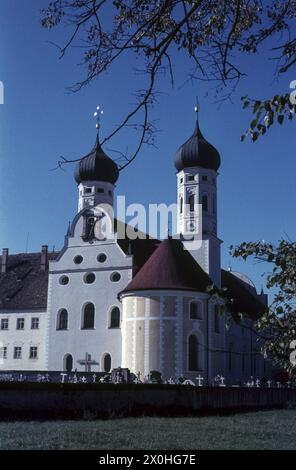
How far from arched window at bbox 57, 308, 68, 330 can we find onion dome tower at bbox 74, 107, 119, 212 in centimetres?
898

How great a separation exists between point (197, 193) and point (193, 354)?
1386cm

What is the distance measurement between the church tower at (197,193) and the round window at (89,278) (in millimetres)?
7831

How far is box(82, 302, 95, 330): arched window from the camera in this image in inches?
1842

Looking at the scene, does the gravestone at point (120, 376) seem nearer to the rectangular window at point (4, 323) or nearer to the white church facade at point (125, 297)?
the white church facade at point (125, 297)

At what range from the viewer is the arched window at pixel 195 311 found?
43562 mm

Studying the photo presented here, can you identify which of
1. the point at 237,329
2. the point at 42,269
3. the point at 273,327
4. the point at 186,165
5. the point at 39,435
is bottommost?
the point at 39,435

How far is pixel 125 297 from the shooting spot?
144 ft

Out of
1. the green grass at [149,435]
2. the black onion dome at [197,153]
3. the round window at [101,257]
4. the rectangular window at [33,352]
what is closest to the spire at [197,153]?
the black onion dome at [197,153]

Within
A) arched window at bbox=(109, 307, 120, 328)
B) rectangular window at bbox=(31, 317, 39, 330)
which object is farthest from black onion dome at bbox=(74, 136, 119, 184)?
rectangular window at bbox=(31, 317, 39, 330)

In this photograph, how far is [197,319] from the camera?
43.7 m

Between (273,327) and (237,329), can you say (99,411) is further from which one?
(237,329)

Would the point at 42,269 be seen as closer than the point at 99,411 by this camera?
No
